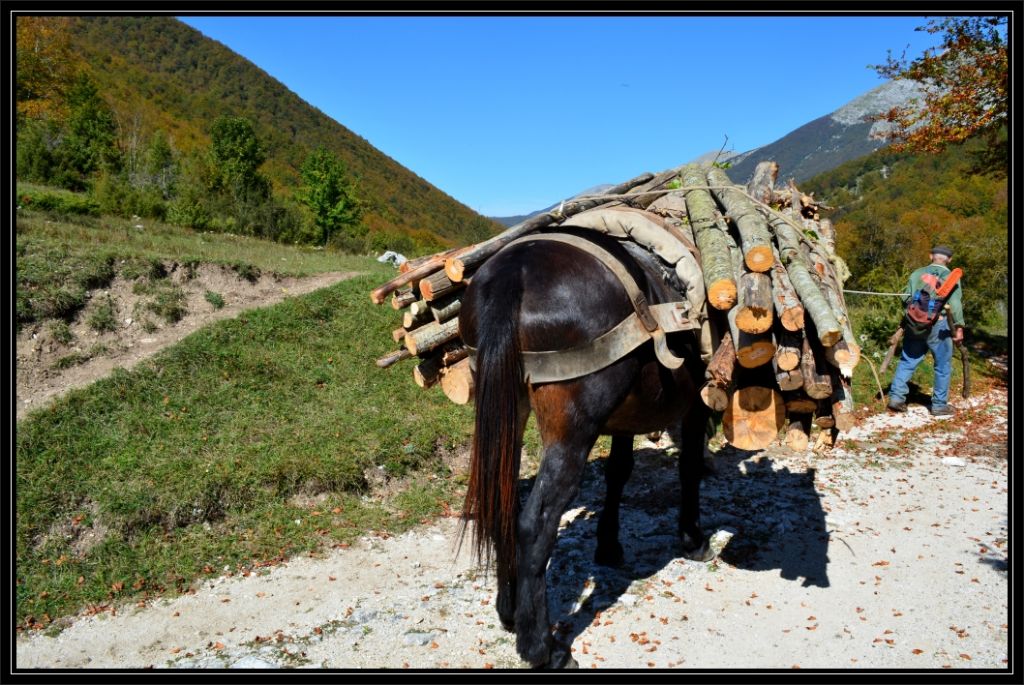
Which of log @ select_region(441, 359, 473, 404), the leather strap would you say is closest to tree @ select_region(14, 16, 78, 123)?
log @ select_region(441, 359, 473, 404)

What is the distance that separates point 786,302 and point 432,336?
84.7 inches

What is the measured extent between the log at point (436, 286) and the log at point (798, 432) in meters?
2.20

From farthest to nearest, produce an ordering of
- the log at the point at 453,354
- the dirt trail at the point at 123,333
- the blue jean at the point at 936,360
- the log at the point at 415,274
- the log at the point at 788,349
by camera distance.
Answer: the blue jean at the point at 936,360, the dirt trail at the point at 123,333, the log at the point at 453,354, the log at the point at 415,274, the log at the point at 788,349

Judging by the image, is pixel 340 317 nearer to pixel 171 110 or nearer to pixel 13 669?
pixel 13 669

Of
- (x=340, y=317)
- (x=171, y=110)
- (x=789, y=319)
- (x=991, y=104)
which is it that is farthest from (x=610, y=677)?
(x=171, y=110)

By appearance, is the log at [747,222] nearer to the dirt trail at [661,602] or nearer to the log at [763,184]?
the log at [763,184]

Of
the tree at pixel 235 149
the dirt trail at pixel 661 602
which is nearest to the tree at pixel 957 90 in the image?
the dirt trail at pixel 661 602

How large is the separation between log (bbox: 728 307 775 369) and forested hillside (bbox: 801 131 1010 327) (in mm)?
2523

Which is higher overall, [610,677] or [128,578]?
[128,578]

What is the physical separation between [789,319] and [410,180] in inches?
3333

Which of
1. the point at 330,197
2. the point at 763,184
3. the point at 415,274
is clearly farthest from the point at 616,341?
the point at 330,197

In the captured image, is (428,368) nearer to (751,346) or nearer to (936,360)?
(751,346)

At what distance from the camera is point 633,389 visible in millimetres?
3562

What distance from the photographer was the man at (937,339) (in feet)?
27.9
